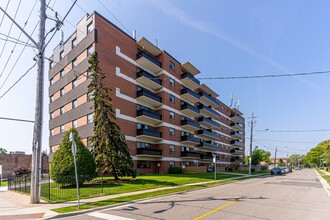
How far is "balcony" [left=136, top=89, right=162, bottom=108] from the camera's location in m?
34.3

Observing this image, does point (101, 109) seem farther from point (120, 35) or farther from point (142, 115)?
point (120, 35)

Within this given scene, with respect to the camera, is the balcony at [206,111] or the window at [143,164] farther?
the balcony at [206,111]

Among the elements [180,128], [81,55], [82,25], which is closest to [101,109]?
[81,55]

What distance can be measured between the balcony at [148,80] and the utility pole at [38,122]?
A: 2160 centimetres

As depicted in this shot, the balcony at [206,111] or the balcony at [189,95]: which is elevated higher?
the balcony at [189,95]

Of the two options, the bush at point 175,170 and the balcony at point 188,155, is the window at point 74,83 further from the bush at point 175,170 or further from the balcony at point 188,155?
the balcony at point 188,155

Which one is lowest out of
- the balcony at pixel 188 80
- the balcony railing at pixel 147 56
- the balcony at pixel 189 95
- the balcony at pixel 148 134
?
the balcony at pixel 148 134

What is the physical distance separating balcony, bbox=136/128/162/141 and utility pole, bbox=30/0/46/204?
2116cm

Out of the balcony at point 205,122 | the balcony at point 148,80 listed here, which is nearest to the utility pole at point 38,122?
the balcony at point 148,80

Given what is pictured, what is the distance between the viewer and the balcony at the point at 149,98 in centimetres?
3432

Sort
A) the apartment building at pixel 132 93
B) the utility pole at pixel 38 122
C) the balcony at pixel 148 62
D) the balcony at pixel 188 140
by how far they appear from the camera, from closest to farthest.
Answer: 1. the utility pole at pixel 38 122
2. the apartment building at pixel 132 93
3. the balcony at pixel 148 62
4. the balcony at pixel 188 140

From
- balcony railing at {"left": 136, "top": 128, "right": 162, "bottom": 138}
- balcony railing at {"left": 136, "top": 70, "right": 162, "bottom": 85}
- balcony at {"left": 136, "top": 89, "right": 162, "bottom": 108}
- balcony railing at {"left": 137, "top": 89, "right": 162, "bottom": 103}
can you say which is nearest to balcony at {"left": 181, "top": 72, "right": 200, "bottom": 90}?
balcony railing at {"left": 136, "top": 70, "right": 162, "bottom": 85}

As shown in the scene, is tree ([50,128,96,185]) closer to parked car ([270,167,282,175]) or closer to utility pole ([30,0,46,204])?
utility pole ([30,0,46,204])

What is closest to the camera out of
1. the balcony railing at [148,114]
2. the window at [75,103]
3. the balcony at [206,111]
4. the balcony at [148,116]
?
the window at [75,103]
